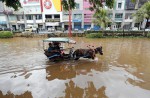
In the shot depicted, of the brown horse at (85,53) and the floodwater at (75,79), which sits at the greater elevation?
the brown horse at (85,53)

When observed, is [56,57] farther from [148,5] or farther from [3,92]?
[148,5]

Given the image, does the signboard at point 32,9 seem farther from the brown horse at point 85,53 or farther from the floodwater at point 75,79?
the brown horse at point 85,53

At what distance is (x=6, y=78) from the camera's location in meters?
9.28

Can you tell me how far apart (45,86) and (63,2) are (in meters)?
4.29

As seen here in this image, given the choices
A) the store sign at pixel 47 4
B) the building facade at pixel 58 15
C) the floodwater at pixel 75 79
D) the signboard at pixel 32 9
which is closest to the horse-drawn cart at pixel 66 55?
the floodwater at pixel 75 79

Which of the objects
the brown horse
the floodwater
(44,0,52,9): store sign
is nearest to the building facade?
(44,0,52,9): store sign

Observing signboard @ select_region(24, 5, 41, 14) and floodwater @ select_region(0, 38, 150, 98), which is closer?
floodwater @ select_region(0, 38, 150, 98)

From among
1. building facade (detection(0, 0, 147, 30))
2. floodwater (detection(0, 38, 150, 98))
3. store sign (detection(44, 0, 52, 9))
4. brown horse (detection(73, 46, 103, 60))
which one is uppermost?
store sign (detection(44, 0, 52, 9))

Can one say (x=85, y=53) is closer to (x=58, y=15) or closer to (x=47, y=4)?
(x=58, y=15)

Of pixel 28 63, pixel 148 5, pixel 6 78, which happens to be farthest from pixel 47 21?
pixel 6 78

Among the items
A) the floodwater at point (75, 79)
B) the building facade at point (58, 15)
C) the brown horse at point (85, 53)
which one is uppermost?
the building facade at point (58, 15)

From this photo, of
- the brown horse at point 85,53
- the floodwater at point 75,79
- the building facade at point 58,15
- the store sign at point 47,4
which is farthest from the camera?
the store sign at point 47,4

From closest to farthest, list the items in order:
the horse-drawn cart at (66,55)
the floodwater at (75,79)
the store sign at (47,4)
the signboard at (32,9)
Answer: the floodwater at (75,79)
the horse-drawn cart at (66,55)
the store sign at (47,4)
the signboard at (32,9)

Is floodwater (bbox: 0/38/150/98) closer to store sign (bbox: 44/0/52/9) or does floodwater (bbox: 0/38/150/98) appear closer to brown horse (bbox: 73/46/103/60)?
brown horse (bbox: 73/46/103/60)
